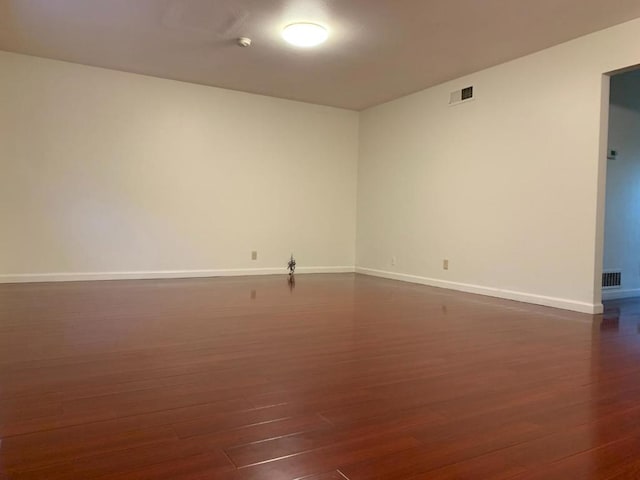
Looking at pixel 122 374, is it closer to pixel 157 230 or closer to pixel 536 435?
pixel 536 435

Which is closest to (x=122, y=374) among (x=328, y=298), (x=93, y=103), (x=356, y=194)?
(x=328, y=298)

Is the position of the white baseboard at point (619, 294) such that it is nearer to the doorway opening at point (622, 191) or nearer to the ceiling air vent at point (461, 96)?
the doorway opening at point (622, 191)

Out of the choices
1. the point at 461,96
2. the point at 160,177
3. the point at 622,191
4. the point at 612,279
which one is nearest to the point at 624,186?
the point at 622,191

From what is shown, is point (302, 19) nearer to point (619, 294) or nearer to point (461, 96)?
point (461, 96)

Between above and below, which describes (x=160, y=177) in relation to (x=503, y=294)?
above

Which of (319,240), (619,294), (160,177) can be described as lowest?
(619,294)

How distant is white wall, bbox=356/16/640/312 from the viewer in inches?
159

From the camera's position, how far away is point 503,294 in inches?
188

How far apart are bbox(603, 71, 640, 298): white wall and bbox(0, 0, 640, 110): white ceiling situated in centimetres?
146

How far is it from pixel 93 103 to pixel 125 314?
9.98ft

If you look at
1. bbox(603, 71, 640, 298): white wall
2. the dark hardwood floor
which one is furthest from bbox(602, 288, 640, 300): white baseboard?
the dark hardwood floor

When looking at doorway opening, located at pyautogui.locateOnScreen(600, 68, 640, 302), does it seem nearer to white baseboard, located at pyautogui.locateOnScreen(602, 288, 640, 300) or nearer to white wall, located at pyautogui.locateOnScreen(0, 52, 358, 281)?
white baseboard, located at pyautogui.locateOnScreen(602, 288, 640, 300)

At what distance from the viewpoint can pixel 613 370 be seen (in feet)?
7.72

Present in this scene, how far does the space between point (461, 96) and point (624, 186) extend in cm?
200
